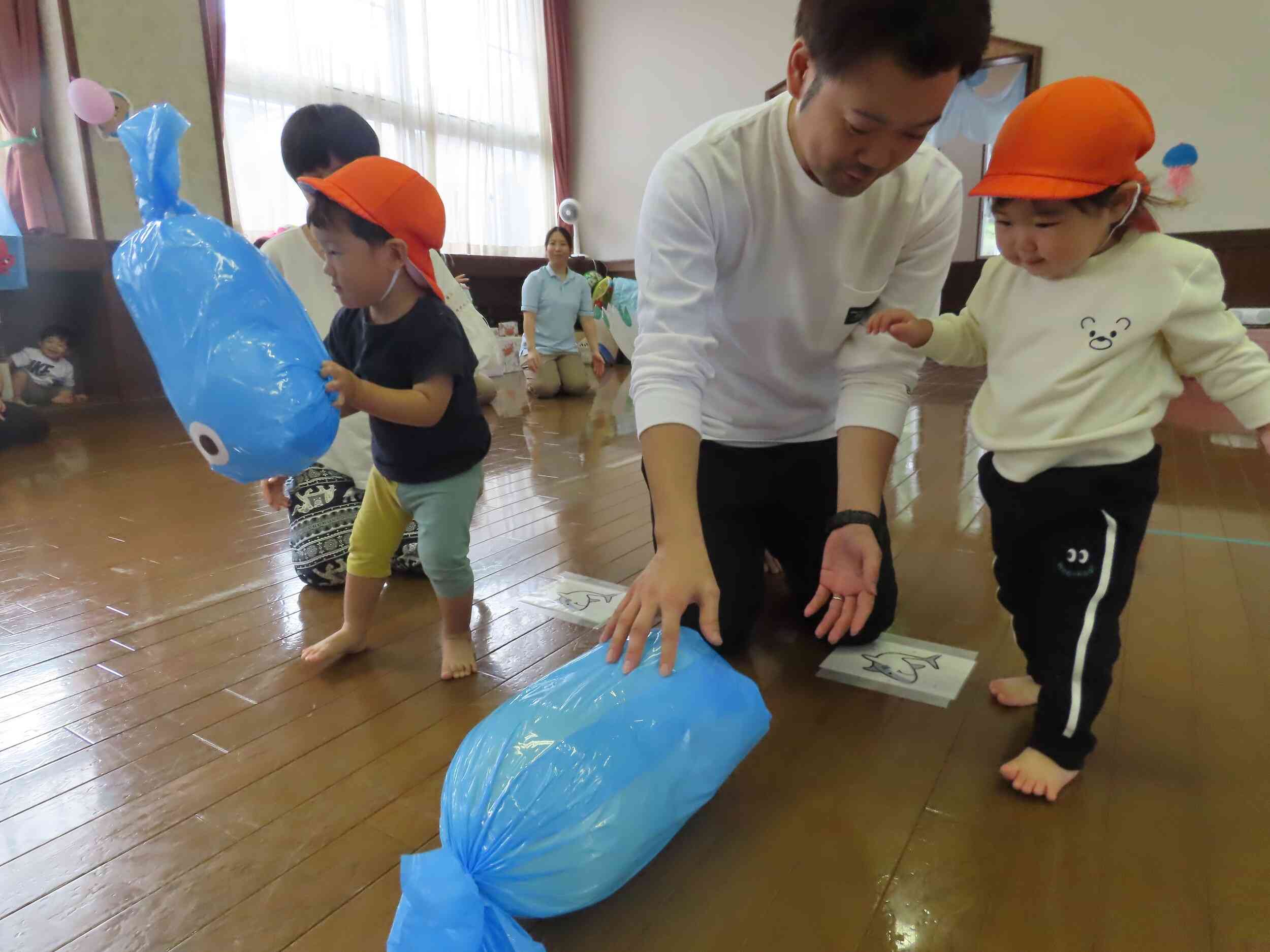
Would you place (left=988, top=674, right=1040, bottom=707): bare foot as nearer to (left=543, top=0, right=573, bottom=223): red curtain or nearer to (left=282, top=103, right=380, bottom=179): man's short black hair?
(left=282, top=103, right=380, bottom=179): man's short black hair

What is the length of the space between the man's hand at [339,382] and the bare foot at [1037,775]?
1.00m

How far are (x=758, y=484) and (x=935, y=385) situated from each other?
140 inches

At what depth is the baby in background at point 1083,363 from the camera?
92cm

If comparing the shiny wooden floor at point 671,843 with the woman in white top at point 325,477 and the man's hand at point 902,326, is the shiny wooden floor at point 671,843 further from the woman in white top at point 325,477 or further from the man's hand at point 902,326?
the man's hand at point 902,326

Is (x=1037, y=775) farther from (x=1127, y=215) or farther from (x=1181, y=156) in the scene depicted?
(x=1181, y=156)

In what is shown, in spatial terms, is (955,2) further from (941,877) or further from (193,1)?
(193,1)

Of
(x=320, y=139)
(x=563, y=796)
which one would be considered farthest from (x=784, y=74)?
(x=563, y=796)

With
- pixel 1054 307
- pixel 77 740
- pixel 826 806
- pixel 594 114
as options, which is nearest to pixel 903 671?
pixel 826 806

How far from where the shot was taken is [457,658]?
1.33 m

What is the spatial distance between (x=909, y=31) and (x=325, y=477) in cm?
152

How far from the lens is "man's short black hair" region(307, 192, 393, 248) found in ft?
3.90

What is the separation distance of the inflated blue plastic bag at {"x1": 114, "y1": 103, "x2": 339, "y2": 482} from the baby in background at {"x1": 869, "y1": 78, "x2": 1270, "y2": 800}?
30.6 inches

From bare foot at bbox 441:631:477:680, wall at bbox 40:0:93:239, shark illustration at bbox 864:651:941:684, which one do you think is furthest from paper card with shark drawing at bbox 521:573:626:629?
wall at bbox 40:0:93:239

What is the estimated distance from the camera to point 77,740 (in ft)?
3.80
